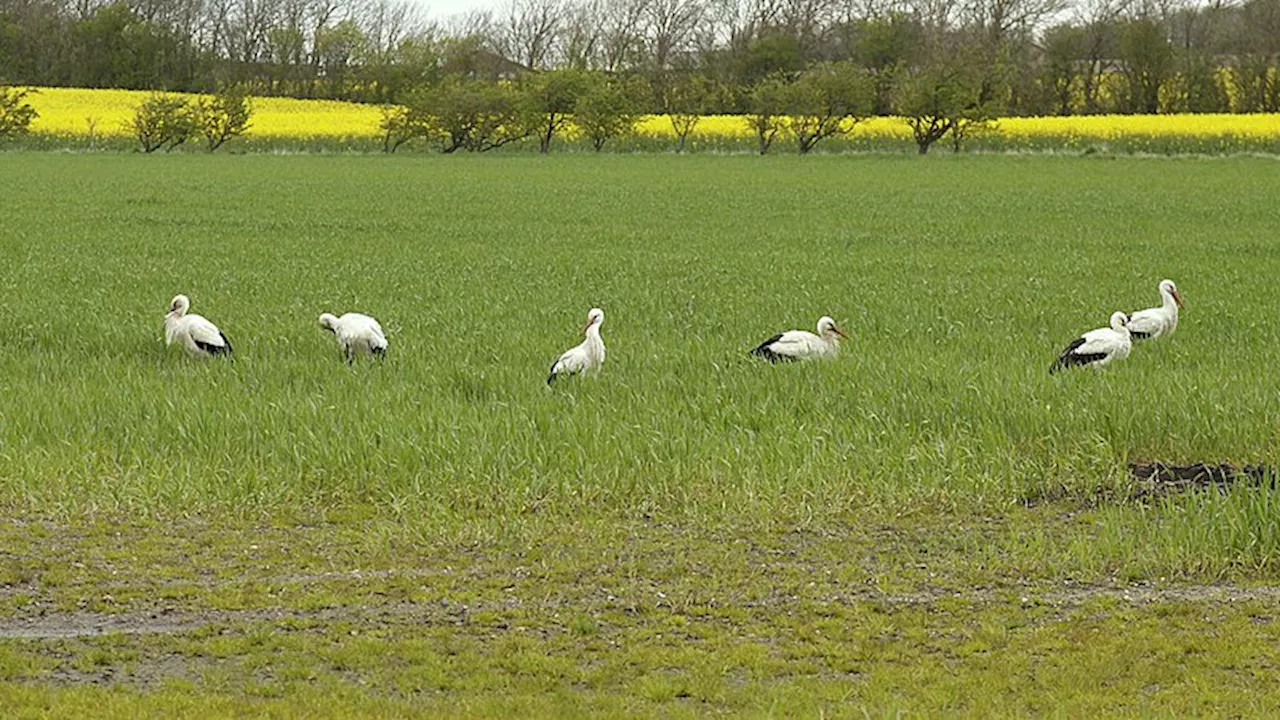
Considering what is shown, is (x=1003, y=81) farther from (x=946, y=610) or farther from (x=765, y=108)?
(x=946, y=610)

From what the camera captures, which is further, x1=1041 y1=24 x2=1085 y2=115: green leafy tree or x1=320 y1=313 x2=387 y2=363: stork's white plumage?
x1=1041 y1=24 x2=1085 y2=115: green leafy tree

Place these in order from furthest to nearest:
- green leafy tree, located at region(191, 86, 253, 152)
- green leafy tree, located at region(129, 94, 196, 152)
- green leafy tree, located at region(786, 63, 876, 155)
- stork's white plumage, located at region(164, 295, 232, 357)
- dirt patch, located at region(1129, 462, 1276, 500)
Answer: green leafy tree, located at region(191, 86, 253, 152)
green leafy tree, located at region(129, 94, 196, 152)
green leafy tree, located at region(786, 63, 876, 155)
stork's white plumage, located at region(164, 295, 232, 357)
dirt patch, located at region(1129, 462, 1276, 500)

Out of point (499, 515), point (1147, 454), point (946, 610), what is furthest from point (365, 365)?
point (946, 610)

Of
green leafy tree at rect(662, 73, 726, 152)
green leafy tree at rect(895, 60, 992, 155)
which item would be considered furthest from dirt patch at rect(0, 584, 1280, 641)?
green leafy tree at rect(662, 73, 726, 152)

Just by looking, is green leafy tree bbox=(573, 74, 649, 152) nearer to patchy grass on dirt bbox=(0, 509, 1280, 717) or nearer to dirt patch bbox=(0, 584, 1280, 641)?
patchy grass on dirt bbox=(0, 509, 1280, 717)

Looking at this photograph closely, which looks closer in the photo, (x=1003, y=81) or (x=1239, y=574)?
(x=1239, y=574)

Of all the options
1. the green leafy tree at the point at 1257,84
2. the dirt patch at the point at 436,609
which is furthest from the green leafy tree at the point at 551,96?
the dirt patch at the point at 436,609

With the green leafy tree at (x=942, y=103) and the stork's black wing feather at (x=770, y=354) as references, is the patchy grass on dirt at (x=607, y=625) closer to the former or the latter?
the stork's black wing feather at (x=770, y=354)

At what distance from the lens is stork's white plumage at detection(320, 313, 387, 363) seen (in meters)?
12.3

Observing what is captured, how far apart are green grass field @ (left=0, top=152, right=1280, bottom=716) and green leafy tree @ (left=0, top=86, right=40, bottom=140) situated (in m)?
55.1

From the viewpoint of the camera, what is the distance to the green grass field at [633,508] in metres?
5.71

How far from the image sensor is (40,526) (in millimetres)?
7895

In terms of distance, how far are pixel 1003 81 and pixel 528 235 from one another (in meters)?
46.7

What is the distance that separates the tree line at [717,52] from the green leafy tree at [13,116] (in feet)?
50.9
